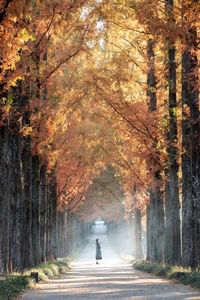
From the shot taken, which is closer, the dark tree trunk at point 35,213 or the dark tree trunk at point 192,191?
the dark tree trunk at point 192,191

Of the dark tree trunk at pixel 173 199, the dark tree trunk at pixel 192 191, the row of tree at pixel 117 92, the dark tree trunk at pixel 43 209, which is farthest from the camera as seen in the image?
the dark tree trunk at pixel 43 209

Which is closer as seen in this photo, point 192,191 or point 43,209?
point 192,191

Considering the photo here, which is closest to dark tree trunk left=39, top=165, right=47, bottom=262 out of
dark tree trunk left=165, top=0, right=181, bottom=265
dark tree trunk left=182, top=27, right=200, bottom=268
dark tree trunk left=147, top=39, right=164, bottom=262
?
dark tree trunk left=147, top=39, right=164, bottom=262

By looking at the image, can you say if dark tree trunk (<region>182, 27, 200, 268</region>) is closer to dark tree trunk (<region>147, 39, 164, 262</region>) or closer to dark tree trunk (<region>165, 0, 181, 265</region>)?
dark tree trunk (<region>165, 0, 181, 265</region>)

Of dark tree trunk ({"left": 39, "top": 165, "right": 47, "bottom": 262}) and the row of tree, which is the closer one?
the row of tree

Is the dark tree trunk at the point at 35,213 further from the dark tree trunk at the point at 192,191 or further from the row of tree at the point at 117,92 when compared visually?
the dark tree trunk at the point at 192,191

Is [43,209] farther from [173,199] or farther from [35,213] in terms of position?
[173,199]

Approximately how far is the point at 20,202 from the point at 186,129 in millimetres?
5435

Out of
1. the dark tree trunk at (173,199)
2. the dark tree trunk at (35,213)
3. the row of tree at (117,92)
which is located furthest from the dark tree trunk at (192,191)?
the dark tree trunk at (35,213)

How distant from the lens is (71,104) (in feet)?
65.1

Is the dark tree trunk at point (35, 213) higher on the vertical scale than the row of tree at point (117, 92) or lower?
lower

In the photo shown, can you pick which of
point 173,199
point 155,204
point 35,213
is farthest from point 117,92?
point 155,204

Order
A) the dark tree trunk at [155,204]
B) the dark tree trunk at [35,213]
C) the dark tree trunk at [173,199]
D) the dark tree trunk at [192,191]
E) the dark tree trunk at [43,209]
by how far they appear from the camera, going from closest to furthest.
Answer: the dark tree trunk at [192,191]
the dark tree trunk at [173,199]
the dark tree trunk at [35,213]
the dark tree trunk at [155,204]
the dark tree trunk at [43,209]

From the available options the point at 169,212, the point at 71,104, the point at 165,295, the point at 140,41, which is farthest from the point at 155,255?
the point at 165,295
